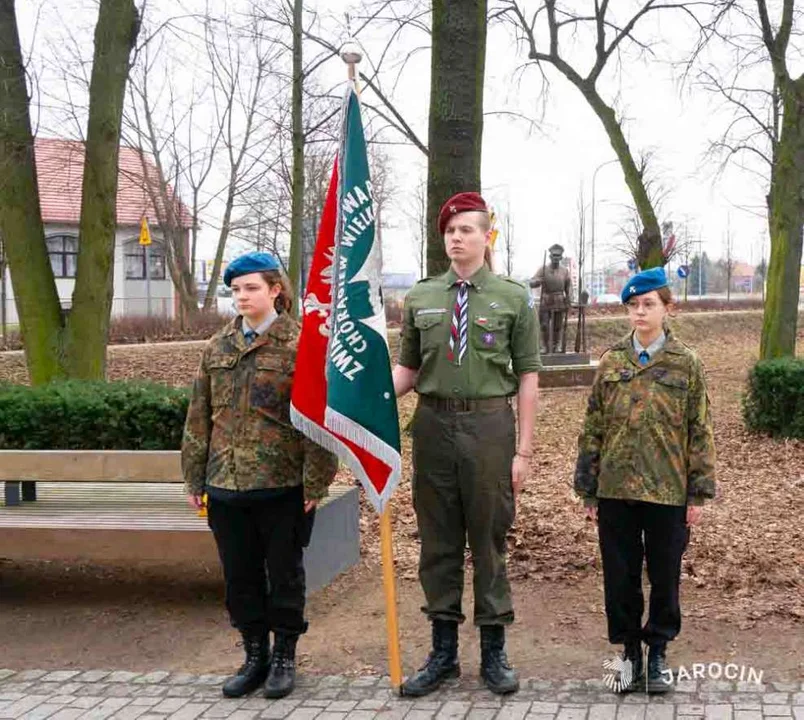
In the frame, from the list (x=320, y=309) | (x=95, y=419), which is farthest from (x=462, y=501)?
(x=95, y=419)

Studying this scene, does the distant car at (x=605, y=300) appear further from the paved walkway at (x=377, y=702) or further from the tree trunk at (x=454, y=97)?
the paved walkway at (x=377, y=702)

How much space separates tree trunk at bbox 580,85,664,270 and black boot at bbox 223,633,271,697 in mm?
15211

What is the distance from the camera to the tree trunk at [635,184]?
18703 millimetres

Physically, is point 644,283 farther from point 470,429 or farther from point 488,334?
point 470,429

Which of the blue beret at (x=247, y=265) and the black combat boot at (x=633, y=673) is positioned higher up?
the blue beret at (x=247, y=265)

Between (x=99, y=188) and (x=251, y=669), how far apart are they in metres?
6.02

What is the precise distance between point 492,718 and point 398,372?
152cm

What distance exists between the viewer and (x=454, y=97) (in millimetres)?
6332

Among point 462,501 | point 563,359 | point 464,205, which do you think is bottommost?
point 563,359

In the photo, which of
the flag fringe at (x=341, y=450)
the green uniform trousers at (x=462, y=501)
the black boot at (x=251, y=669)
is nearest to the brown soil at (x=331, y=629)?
the black boot at (x=251, y=669)

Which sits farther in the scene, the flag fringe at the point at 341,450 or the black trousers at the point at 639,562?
the flag fringe at the point at 341,450

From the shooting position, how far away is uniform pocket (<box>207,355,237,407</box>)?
435 centimetres

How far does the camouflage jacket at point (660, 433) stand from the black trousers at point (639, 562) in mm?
94

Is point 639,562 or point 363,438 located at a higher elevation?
point 363,438
